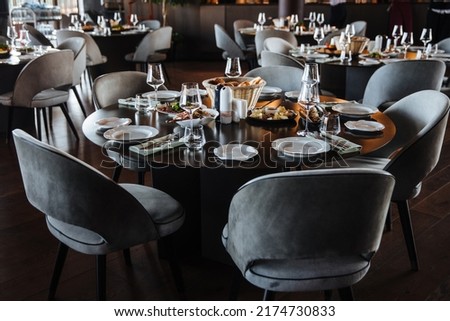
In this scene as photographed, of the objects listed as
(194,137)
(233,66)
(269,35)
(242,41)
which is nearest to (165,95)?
(233,66)

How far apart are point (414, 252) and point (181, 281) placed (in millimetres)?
1182

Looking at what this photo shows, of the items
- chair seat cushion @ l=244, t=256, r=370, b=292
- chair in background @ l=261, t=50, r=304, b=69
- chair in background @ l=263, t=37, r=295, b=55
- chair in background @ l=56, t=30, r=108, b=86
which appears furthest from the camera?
chair in background @ l=56, t=30, r=108, b=86

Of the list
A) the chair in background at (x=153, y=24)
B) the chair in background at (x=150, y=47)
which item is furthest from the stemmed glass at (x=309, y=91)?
the chair in background at (x=153, y=24)

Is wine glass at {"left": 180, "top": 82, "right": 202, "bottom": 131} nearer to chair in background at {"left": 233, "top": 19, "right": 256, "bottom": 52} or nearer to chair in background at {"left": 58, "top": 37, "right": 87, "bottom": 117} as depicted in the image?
chair in background at {"left": 58, "top": 37, "right": 87, "bottom": 117}

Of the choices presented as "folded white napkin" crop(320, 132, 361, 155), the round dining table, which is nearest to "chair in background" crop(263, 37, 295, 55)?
the round dining table

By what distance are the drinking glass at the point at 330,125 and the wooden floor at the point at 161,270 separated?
0.77 m

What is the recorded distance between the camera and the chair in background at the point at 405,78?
3.66m

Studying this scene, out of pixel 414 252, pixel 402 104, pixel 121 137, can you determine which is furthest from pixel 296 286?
pixel 402 104

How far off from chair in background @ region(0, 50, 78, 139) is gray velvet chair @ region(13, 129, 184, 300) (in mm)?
2469

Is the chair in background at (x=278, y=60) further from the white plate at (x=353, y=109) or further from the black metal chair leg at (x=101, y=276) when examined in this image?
the black metal chair leg at (x=101, y=276)

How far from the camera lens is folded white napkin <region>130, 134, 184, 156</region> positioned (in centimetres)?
201

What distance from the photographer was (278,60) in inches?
165

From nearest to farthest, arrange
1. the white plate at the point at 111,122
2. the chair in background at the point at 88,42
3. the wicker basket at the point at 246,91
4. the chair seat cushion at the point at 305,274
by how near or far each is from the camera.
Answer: the chair seat cushion at the point at 305,274
the white plate at the point at 111,122
the wicker basket at the point at 246,91
the chair in background at the point at 88,42

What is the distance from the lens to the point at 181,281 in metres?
2.35
